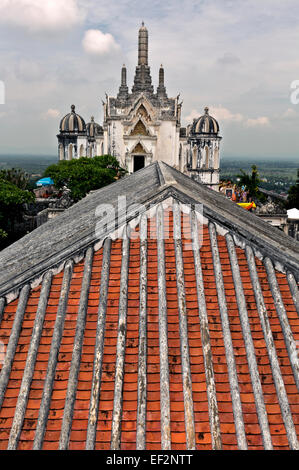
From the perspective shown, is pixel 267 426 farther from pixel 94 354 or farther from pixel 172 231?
pixel 172 231

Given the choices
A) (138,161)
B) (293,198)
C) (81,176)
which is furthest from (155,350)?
(293,198)

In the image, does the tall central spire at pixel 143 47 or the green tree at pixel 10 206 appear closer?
the green tree at pixel 10 206

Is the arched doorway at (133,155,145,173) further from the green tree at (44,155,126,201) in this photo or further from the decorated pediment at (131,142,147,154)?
the green tree at (44,155,126,201)

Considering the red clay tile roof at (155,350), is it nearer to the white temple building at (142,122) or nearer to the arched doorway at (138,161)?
the white temple building at (142,122)

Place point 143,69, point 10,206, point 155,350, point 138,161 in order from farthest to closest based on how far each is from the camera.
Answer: point 138,161, point 143,69, point 10,206, point 155,350

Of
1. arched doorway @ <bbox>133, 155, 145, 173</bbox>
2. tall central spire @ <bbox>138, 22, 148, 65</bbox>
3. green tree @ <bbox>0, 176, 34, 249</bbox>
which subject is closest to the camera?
green tree @ <bbox>0, 176, 34, 249</bbox>

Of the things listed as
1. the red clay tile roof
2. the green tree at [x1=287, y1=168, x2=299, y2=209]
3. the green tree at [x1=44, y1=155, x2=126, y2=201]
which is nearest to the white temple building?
the green tree at [x1=44, y1=155, x2=126, y2=201]

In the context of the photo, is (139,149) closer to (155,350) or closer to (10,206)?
(10,206)

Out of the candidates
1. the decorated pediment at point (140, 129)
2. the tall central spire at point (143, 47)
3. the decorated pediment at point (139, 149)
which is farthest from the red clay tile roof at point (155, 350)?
the tall central spire at point (143, 47)
